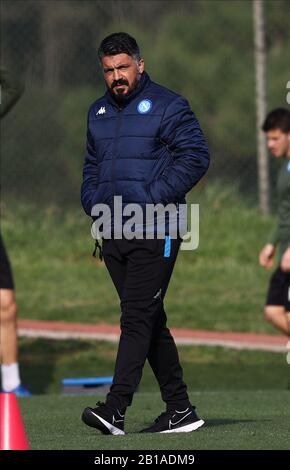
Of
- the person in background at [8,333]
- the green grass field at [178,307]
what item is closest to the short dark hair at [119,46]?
the green grass field at [178,307]

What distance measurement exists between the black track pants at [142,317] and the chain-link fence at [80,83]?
9.45m

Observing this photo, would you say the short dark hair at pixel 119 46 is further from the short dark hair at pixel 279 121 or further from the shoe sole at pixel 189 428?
the short dark hair at pixel 279 121

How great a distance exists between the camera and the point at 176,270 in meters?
15.9

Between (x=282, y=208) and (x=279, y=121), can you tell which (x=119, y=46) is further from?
(x=282, y=208)

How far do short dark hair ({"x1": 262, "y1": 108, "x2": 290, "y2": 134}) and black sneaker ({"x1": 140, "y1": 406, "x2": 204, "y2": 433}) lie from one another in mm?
3844

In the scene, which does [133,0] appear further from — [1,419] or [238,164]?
[1,419]

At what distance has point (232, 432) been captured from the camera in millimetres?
6582

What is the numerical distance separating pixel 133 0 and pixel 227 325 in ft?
15.4

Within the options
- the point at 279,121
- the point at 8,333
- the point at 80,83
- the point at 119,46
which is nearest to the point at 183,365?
the point at 8,333

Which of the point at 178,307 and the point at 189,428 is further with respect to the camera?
the point at 178,307

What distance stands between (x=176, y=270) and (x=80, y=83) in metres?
2.66

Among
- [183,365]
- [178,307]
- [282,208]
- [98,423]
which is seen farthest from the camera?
[178,307]

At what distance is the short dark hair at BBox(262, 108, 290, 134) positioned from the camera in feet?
33.4
